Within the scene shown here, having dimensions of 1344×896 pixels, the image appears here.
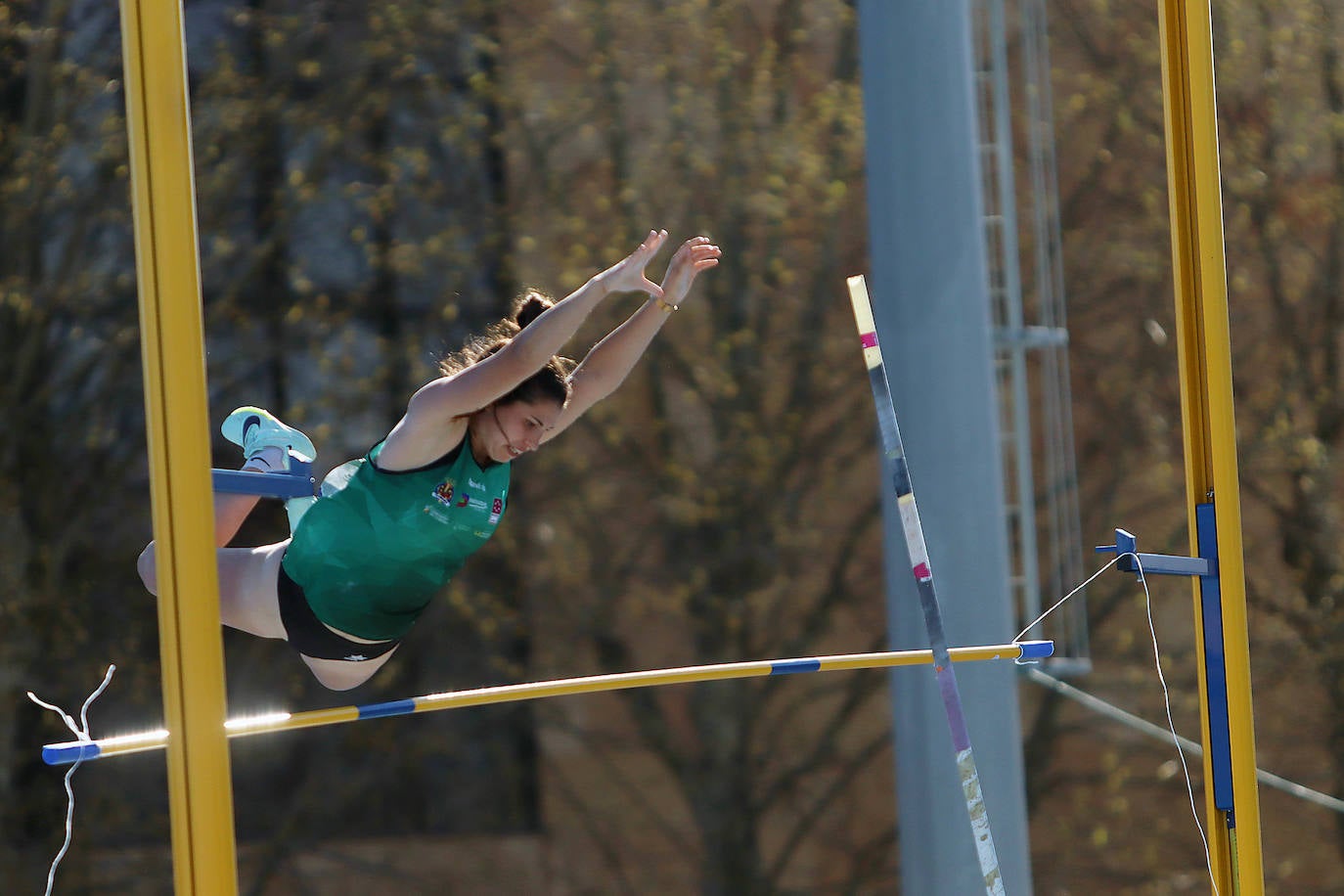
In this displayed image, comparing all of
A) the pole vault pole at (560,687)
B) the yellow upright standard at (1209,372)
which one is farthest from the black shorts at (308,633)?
the yellow upright standard at (1209,372)

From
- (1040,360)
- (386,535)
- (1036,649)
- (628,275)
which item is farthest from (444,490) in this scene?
(1040,360)

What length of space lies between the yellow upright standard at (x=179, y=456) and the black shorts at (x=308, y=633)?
53.6 inches

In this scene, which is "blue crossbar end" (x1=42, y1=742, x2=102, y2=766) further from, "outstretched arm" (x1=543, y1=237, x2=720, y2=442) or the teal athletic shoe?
"outstretched arm" (x1=543, y1=237, x2=720, y2=442)

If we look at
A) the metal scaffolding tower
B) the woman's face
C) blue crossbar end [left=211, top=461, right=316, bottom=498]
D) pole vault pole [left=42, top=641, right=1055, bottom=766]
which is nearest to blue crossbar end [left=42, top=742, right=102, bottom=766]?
pole vault pole [left=42, top=641, right=1055, bottom=766]

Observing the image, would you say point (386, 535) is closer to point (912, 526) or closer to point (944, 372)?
point (912, 526)

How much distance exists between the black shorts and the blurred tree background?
3.56 metres

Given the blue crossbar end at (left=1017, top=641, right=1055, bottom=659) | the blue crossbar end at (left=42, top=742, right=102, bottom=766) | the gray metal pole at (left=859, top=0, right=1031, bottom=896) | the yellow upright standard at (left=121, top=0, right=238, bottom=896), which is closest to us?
the yellow upright standard at (left=121, top=0, right=238, bottom=896)

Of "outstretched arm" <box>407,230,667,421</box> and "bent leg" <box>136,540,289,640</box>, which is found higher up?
"outstretched arm" <box>407,230,667,421</box>

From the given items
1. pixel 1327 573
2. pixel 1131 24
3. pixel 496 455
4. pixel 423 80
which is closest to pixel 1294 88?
pixel 1131 24

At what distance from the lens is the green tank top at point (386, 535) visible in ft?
11.5

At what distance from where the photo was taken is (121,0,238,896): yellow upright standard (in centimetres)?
225

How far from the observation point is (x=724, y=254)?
7.65 meters

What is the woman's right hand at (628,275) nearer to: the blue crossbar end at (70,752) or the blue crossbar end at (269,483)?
the blue crossbar end at (269,483)

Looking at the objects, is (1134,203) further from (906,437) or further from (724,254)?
(906,437)
